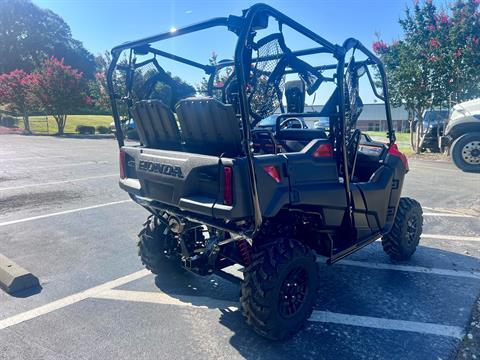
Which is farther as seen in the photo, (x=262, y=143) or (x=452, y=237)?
(x=452, y=237)

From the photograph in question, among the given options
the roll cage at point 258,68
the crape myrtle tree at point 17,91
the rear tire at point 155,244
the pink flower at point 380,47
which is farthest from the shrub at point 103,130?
the rear tire at point 155,244

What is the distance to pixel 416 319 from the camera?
313 cm

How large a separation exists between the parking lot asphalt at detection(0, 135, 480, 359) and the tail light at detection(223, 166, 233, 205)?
1.14 meters

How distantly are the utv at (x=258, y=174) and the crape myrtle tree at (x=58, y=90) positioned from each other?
86.9 ft

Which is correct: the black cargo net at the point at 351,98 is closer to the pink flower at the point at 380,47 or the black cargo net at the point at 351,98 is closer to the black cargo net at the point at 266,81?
the black cargo net at the point at 266,81

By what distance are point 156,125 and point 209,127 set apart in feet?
2.32

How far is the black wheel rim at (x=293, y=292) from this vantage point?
114 inches

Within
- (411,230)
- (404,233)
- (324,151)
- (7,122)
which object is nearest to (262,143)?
(324,151)

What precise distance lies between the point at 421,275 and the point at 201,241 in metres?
2.43

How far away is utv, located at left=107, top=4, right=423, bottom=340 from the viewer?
2.55m

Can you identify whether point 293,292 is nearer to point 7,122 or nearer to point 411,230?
point 411,230

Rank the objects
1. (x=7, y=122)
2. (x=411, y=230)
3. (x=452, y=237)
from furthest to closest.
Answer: (x=7, y=122)
(x=452, y=237)
(x=411, y=230)

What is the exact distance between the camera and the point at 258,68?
10.9 ft

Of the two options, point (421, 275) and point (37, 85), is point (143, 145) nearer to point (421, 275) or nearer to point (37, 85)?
point (421, 275)
